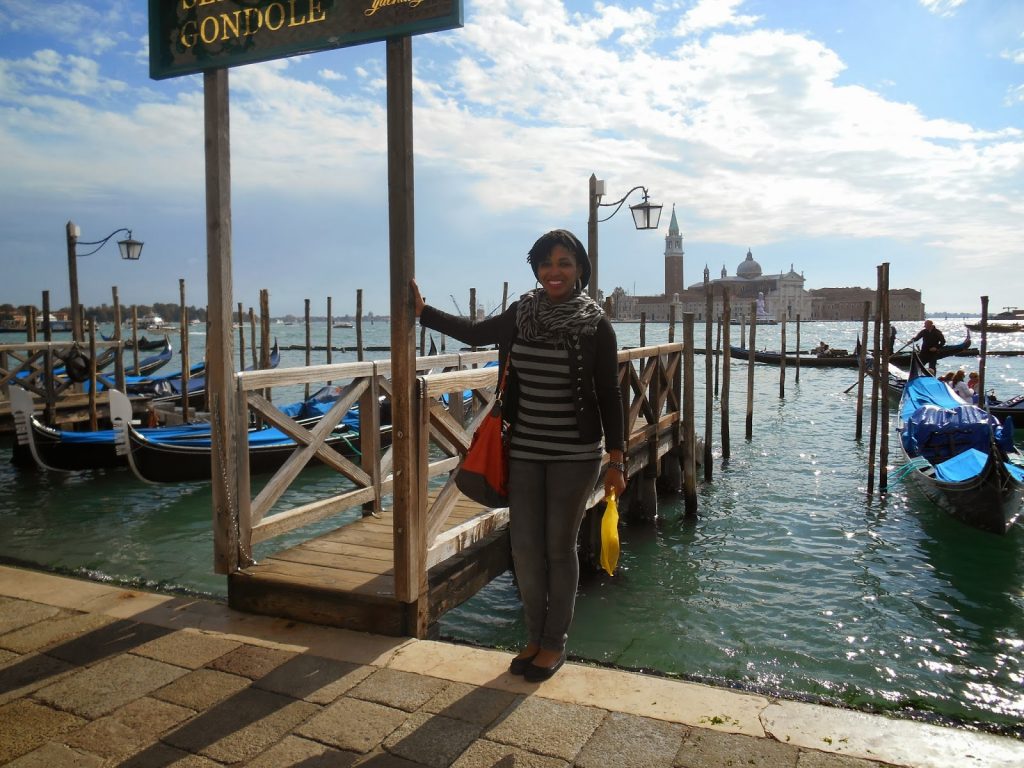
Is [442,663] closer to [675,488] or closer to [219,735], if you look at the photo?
[219,735]

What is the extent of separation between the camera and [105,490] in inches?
356

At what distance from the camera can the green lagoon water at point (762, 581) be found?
422 cm

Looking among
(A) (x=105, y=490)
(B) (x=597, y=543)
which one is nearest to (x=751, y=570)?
(B) (x=597, y=543)

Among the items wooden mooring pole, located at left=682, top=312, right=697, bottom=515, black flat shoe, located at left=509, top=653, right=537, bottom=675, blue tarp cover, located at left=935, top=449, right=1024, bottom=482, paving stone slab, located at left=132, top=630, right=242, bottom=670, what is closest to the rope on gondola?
blue tarp cover, located at left=935, top=449, right=1024, bottom=482

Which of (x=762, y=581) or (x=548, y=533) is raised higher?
Answer: (x=548, y=533)

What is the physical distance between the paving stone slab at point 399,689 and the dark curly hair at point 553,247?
4.62 ft

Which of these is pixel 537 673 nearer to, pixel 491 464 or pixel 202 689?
pixel 491 464

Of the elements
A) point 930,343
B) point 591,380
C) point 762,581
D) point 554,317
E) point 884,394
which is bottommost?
point 762,581

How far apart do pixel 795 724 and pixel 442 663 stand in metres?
1.17

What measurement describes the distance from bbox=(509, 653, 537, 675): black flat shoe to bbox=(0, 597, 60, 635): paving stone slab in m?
1.97

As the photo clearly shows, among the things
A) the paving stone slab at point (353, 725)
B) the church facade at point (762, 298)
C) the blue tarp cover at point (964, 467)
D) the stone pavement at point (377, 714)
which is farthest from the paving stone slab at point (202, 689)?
the church facade at point (762, 298)

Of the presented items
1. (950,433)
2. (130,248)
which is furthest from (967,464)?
(130,248)

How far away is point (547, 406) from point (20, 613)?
8.00 ft

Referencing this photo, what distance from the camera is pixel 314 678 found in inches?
99.7
